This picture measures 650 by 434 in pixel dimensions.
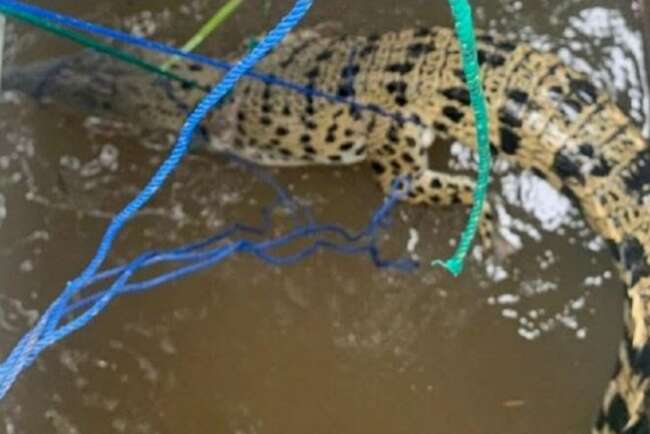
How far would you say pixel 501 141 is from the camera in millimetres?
2025

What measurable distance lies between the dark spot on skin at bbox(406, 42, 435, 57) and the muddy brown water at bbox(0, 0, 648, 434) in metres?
0.29

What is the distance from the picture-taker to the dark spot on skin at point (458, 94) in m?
1.99

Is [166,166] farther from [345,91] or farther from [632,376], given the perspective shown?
[632,376]

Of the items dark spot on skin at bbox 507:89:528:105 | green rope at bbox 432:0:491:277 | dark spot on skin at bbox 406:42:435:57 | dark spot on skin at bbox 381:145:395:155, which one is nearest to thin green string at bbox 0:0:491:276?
green rope at bbox 432:0:491:277

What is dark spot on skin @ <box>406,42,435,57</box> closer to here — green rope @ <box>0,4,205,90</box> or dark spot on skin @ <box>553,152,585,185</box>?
dark spot on skin @ <box>553,152,585,185</box>

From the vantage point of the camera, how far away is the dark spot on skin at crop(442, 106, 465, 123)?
2.03 m

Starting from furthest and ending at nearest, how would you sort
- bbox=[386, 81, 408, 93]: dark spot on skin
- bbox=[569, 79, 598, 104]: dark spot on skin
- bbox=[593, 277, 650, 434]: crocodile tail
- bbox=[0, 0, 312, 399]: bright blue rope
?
1. bbox=[386, 81, 408, 93]: dark spot on skin
2. bbox=[569, 79, 598, 104]: dark spot on skin
3. bbox=[593, 277, 650, 434]: crocodile tail
4. bbox=[0, 0, 312, 399]: bright blue rope

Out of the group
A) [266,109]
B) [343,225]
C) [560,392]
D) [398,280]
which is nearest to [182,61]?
[266,109]

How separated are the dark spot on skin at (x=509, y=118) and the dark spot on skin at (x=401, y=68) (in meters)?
0.19

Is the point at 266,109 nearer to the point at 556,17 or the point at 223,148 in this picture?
the point at 223,148

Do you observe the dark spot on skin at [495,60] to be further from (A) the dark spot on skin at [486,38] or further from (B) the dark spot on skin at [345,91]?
(B) the dark spot on skin at [345,91]

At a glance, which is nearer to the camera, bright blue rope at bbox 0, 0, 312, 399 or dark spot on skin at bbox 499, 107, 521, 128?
bright blue rope at bbox 0, 0, 312, 399

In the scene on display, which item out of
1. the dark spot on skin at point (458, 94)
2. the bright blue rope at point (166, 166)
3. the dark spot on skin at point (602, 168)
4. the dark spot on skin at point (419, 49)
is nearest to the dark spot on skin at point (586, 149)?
the dark spot on skin at point (602, 168)

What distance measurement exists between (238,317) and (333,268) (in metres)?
0.22
